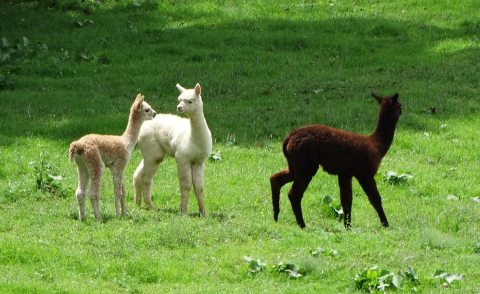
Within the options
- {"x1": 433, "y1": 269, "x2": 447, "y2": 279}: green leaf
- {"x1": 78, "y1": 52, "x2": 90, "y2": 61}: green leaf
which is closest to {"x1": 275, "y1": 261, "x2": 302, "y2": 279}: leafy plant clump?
{"x1": 433, "y1": 269, "x2": 447, "y2": 279}: green leaf

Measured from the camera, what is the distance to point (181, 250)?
12.4 meters

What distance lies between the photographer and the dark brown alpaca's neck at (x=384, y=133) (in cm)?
1409

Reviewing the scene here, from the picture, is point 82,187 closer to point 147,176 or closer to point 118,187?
point 118,187

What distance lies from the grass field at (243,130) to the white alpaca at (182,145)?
416 millimetres

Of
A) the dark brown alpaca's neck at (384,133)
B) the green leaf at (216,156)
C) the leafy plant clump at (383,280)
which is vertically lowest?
the green leaf at (216,156)

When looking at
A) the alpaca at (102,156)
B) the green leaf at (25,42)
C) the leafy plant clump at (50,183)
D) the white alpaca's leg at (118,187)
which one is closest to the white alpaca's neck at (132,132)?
the alpaca at (102,156)

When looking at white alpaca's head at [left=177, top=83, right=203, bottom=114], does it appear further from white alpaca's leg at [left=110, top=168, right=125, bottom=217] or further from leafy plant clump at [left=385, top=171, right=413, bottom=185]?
leafy plant clump at [left=385, top=171, right=413, bottom=185]

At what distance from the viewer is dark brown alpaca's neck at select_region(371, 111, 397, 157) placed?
555 inches

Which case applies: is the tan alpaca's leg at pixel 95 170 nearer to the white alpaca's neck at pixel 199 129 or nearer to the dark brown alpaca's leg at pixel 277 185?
the white alpaca's neck at pixel 199 129

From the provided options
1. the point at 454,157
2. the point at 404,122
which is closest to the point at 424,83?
the point at 404,122

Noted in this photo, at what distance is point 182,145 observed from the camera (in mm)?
14289

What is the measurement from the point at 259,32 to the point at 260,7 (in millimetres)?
2208

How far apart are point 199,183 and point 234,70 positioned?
9.48 meters

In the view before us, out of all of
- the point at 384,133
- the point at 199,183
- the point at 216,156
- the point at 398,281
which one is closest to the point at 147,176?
the point at 199,183
